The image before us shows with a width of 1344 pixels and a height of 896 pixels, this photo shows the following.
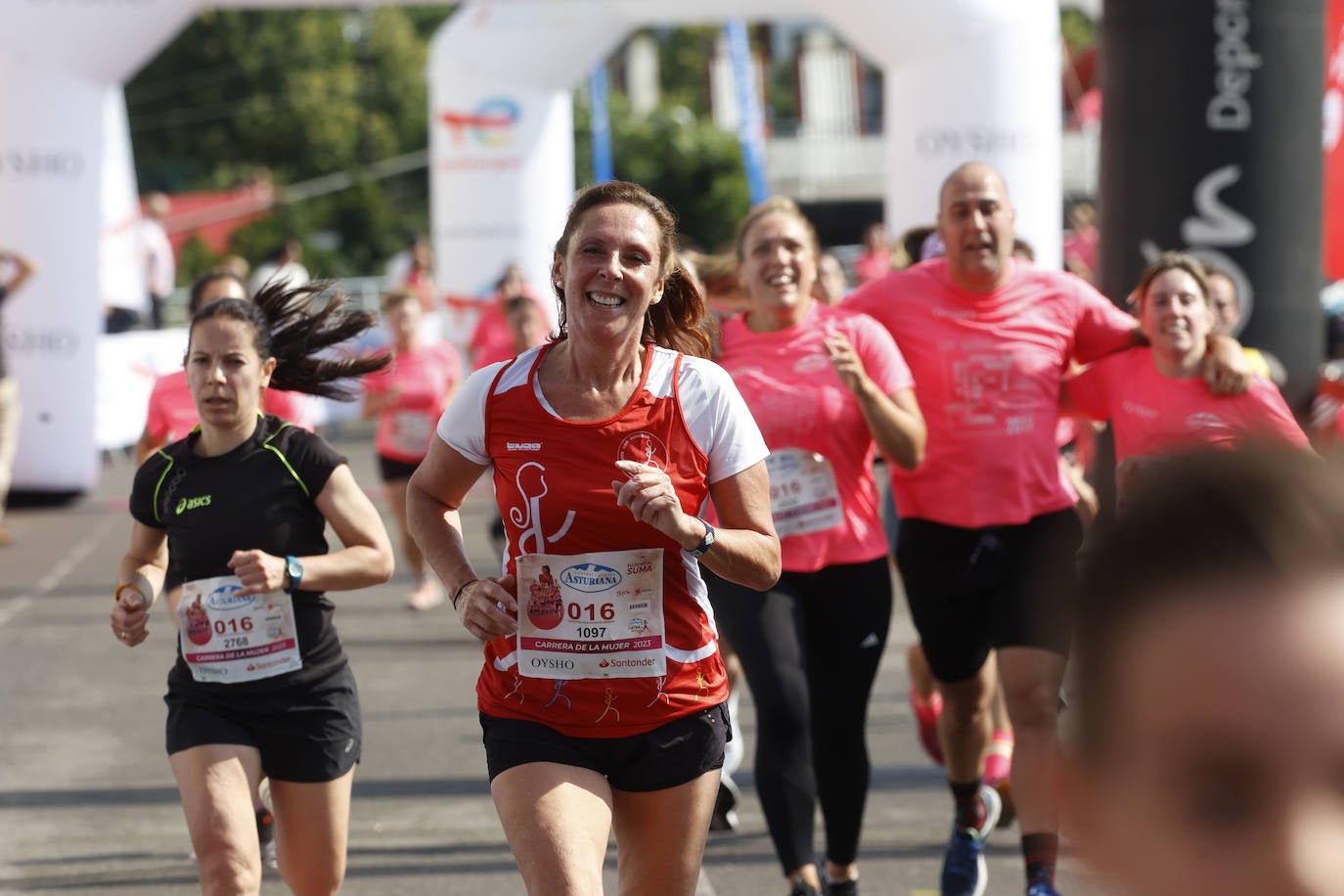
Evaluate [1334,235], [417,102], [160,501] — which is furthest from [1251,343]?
[417,102]

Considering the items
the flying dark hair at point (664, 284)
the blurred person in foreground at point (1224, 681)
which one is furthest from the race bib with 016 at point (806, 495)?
the blurred person in foreground at point (1224, 681)

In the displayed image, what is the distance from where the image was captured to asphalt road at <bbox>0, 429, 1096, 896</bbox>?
17.3ft

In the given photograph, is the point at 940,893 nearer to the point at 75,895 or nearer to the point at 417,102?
the point at 75,895

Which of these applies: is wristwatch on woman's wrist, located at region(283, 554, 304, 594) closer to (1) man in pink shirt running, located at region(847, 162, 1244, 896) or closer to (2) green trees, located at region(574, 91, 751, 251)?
(1) man in pink shirt running, located at region(847, 162, 1244, 896)

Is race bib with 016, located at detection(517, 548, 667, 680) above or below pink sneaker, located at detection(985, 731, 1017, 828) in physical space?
above

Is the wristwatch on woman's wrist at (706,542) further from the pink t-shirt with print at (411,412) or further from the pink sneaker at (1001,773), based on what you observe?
the pink t-shirt with print at (411,412)

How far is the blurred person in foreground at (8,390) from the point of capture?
11.7 meters

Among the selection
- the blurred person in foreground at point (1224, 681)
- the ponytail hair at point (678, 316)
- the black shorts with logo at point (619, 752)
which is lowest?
the black shorts with logo at point (619, 752)

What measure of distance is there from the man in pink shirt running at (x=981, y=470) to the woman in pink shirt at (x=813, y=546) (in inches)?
7.9

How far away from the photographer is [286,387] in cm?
462

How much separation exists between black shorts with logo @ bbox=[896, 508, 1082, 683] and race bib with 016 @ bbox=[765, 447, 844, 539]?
357 millimetres

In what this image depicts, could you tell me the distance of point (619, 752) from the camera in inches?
129

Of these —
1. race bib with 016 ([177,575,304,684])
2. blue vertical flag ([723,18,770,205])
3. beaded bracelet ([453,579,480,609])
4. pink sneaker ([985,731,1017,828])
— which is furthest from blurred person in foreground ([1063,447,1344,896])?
blue vertical flag ([723,18,770,205])

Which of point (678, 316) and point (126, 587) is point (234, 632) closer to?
point (126, 587)
